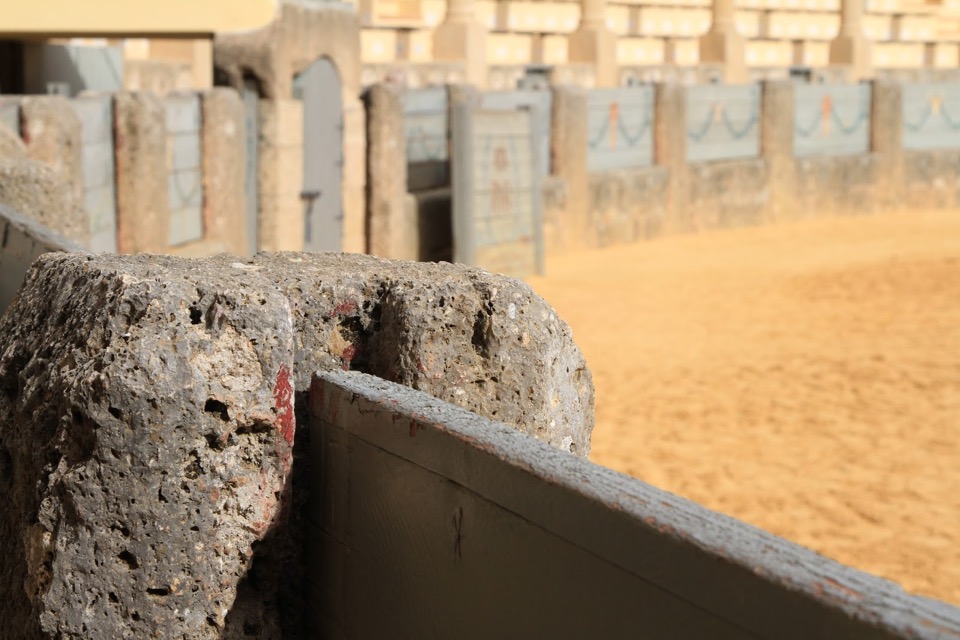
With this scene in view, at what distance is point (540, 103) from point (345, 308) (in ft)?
42.3

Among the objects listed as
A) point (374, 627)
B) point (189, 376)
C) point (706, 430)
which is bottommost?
point (706, 430)

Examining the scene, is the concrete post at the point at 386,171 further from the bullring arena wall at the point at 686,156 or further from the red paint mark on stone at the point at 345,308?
the red paint mark on stone at the point at 345,308

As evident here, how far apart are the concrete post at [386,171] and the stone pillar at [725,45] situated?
1806cm

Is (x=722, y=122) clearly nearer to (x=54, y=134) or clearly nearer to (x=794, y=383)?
(x=794, y=383)

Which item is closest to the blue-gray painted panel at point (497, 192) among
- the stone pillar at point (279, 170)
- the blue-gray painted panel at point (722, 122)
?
the stone pillar at point (279, 170)

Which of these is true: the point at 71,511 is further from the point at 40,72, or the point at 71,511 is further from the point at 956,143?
the point at 956,143

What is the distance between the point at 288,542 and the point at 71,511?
1.50 ft

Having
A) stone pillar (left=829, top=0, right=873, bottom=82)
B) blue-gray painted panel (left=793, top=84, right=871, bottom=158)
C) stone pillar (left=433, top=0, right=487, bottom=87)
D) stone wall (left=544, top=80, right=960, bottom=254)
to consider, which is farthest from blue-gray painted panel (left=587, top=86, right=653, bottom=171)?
stone pillar (left=829, top=0, right=873, bottom=82)

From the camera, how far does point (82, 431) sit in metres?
2.45

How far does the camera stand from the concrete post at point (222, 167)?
1050 centimetres

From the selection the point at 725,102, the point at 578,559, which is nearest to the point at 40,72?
the point at 725,102

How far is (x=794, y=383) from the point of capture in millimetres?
9117

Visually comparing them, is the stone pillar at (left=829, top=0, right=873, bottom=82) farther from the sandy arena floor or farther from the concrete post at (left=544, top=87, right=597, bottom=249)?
the concrete post at (left=544, top=87, right=597, bottom=249)

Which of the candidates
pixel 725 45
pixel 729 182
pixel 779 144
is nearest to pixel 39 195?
pixel 729 182
